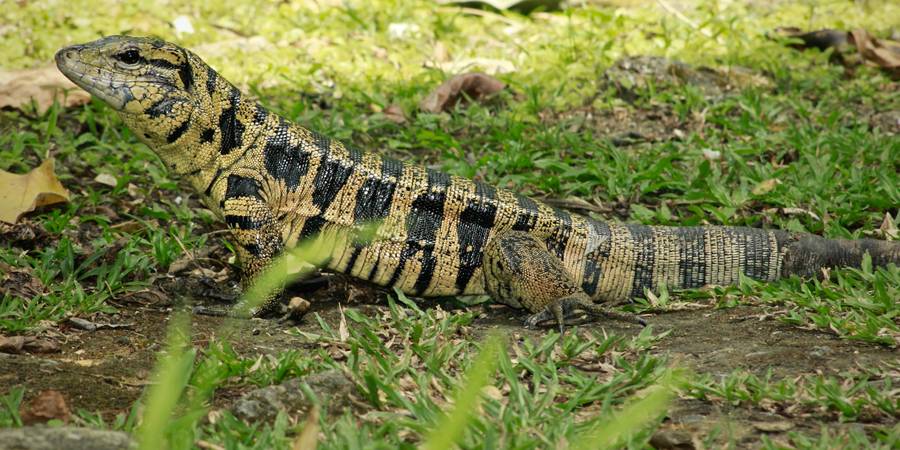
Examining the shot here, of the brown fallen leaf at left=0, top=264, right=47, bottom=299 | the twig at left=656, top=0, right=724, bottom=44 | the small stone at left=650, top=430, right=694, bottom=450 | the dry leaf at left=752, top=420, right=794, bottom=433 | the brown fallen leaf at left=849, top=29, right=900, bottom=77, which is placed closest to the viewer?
the small stone at left=650, top=430, right=694, bottom=450

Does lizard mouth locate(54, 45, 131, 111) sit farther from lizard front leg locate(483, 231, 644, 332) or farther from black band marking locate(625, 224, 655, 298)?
black band marking locate(625, 224, 655, 298)

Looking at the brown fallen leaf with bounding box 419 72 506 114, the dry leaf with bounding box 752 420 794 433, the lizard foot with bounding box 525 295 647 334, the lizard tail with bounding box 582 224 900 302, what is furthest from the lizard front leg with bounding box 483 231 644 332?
the brown fallen leaf with bounding box 419 72 506 114

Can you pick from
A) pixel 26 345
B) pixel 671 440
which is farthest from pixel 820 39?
pixel 26 345

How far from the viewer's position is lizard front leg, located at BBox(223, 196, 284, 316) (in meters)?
6.33

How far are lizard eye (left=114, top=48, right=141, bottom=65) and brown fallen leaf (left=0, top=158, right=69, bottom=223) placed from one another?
151 cm

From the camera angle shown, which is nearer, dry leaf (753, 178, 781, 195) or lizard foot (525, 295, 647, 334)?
lizard foot (525, 295, 647, 334)

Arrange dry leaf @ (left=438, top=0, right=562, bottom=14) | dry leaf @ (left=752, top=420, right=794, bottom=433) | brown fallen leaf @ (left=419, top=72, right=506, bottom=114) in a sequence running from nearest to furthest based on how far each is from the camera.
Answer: dry leaf @ (left=752, top=420, right=794, bottom=433) → brown fallen leaf @ (left=419, top=72, right=506, bottom=114) → dry leaf @ (left=438, top=0, right=562, bottom=14)

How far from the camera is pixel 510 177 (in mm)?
Result: 8180

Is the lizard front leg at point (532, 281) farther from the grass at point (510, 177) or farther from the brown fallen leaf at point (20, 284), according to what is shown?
the brown fallen leaf at point (20, 284)

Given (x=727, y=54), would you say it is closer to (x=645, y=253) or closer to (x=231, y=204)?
(x=645, y=253)

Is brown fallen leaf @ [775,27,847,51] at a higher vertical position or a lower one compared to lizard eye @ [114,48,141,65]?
higher

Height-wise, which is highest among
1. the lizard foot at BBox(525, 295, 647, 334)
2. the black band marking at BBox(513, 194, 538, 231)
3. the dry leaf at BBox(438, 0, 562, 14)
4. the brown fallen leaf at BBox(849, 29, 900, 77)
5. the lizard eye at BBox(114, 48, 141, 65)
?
the dry leaf at BBox(438, 0, 562, 14)

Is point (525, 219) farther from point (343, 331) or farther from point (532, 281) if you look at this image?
point (343, 331)

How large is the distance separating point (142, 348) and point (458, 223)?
2.30 meters
